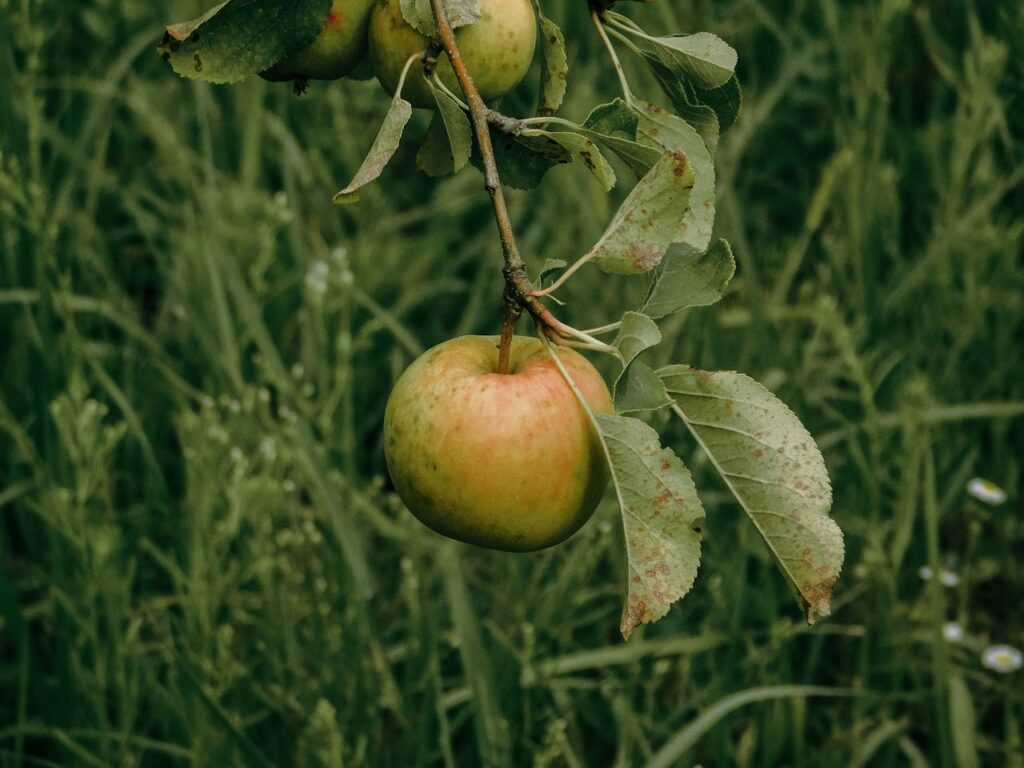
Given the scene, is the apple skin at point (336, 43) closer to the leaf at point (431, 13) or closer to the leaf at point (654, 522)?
the leaf at point (431, 13)

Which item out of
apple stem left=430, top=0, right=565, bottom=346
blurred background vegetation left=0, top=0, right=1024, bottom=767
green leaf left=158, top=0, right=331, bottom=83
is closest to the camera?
apple stem left=430, top=0, right=565, bottom=346

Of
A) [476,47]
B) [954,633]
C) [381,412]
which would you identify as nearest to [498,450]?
[476,47]

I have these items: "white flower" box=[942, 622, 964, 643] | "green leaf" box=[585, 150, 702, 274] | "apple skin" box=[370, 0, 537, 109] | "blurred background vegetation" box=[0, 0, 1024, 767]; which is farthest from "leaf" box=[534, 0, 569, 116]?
"white flower" box=[942, 622, 964, 643]

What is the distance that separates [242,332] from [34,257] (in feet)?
0.91

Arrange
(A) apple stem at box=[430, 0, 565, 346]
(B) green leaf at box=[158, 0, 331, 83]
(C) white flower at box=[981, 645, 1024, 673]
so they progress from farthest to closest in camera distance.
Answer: (C) white flower at box=[981, 645, 1024, 673] < (B) green leaf at box=[158, 0, 331, 83] < (A) apple stem at box=[430, 0, 565, 346]

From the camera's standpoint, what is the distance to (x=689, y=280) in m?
0.53

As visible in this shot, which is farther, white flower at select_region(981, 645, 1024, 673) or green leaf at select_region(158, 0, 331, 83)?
white flower at select_region(981, 645, 1024, 673)

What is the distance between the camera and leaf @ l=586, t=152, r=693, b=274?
0.50 meters

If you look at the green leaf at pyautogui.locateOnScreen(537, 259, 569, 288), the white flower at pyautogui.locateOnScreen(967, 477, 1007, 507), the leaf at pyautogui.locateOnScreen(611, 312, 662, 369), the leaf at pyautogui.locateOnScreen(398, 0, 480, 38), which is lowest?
the white flower at pyautogui.locateOnScreen(967, 477, 1007, 507)

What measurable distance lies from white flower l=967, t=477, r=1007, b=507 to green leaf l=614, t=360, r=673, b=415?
3.70 ft

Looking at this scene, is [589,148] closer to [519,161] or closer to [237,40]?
[519,161]

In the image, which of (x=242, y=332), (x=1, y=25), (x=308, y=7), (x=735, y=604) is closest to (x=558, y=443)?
(x=308, y=7)

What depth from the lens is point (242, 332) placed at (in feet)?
4.99

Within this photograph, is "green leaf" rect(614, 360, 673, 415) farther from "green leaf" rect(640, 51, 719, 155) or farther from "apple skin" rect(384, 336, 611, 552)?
"green leaf" rect(640, 51, 719, 155)
